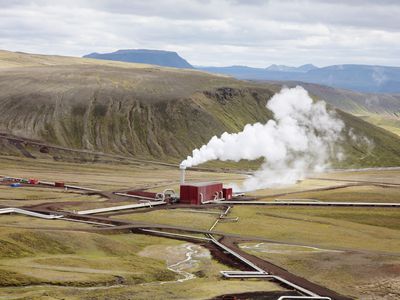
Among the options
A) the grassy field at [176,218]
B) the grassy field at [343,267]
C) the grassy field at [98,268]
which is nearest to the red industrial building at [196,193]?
the grassy field at [176,218]

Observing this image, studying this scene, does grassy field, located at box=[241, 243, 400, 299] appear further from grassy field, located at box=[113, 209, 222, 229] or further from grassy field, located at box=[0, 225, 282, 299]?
grassy field, located at box=[113, 209, 222, 229]

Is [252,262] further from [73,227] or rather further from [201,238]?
[73,227]

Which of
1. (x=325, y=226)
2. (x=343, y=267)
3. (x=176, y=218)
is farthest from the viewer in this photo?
(x=176, y=218)

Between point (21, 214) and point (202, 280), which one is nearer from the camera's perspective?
point (202, 280)

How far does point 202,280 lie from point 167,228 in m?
43.1

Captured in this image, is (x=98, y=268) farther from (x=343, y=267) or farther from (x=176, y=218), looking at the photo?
(x=176, y=218)

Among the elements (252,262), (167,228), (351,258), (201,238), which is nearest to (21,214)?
(167,228)

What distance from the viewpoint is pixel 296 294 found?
8719 centimetres

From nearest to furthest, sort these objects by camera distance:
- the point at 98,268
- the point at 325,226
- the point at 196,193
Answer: the point at 98,268, the point at 325,226, the point at 196,193

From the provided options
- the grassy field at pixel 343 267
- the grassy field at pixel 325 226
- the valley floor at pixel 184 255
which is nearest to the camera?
the valley floor at pixel 184 255

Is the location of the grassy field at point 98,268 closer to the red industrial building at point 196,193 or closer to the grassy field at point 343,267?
the grassy field at point 343,267

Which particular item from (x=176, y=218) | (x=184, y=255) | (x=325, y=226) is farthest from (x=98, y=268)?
(x=325, y=226)

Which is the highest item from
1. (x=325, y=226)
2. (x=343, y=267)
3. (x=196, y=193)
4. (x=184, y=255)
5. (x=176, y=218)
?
(x=196, y=193)

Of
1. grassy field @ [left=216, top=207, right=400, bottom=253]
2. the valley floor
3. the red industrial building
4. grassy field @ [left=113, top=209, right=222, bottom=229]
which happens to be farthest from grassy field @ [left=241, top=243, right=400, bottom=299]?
the red industrial building
